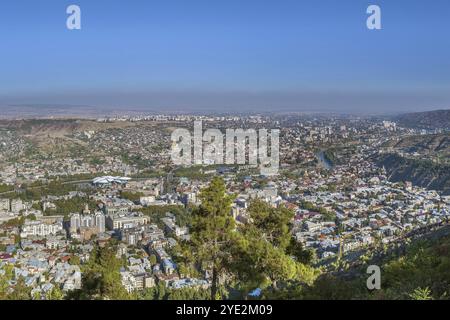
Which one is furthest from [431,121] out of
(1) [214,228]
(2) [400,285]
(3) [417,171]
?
(1) [214,228]

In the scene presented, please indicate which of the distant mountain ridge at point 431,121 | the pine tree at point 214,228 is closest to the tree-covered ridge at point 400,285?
the pine tree at point 214,228

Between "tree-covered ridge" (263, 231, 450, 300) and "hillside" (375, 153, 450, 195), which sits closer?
"tree-covered ridge" (263, 231, 450, 300)

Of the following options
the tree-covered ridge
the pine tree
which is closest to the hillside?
the tree-covered ridge

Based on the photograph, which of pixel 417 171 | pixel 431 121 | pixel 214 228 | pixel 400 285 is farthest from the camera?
pixel 431 121

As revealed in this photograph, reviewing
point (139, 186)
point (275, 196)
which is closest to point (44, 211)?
point (139, 186)

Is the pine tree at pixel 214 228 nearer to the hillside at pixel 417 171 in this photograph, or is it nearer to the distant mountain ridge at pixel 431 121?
the hillside at pixel 417 171

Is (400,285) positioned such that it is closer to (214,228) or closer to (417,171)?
(214,228)

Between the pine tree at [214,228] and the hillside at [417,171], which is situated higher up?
the pine tree at [214,228]

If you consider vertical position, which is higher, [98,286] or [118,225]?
[98,286]

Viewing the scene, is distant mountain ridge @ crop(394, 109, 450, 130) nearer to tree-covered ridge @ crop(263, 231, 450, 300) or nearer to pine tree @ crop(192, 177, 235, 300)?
tree-covered ridge @ crop(263, 231, 450, 300)
